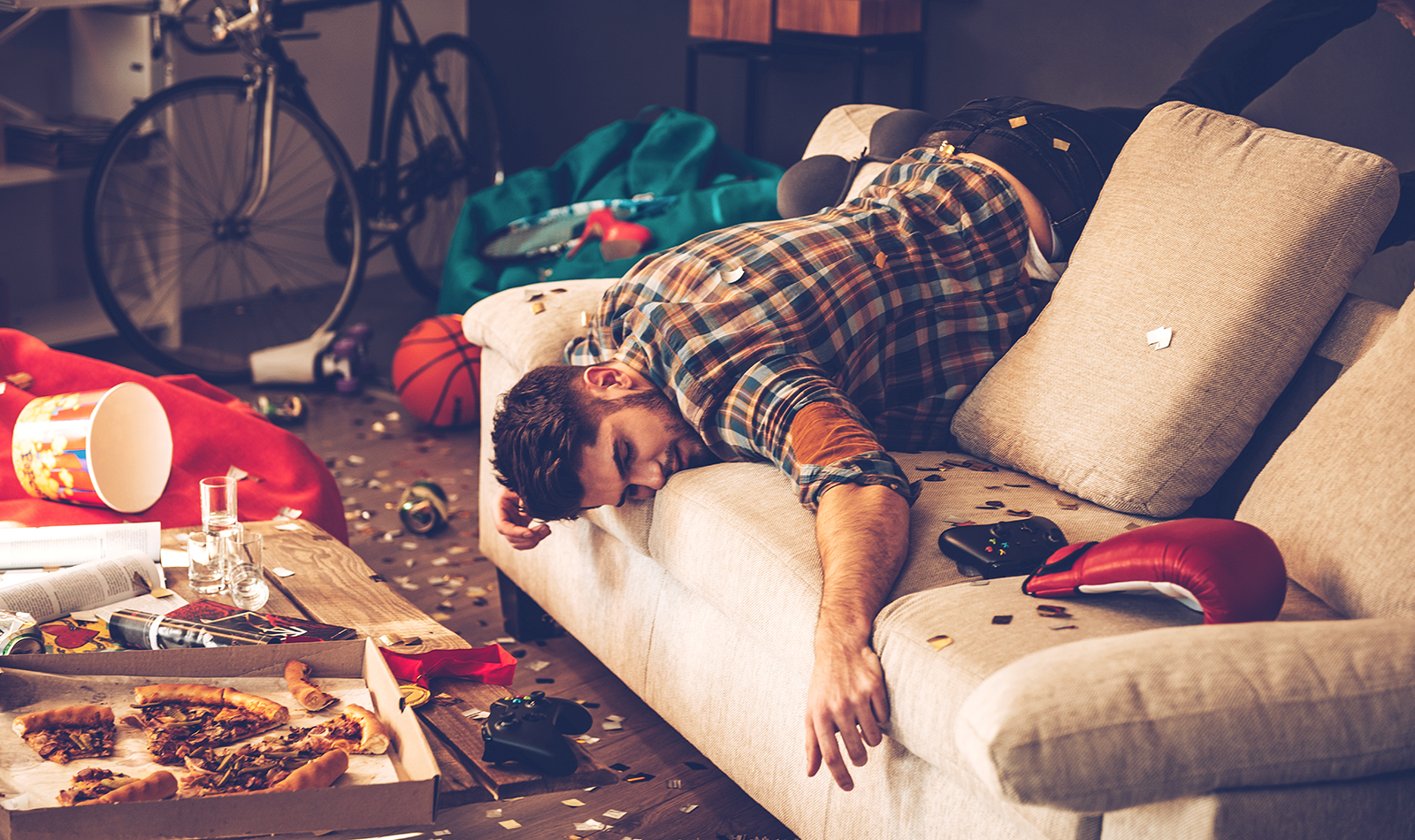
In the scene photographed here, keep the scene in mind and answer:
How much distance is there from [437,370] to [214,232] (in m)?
0.90

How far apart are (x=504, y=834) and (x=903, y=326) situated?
0.93 metres

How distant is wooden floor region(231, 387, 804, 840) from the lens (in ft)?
5.52

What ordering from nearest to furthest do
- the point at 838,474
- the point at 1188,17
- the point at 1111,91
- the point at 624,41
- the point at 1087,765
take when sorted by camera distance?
the point at 1087,765
the point at 838,474
the point at 1188,17
the point at 1111,91
the point at 624,41

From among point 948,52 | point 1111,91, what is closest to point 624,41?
point 948,52

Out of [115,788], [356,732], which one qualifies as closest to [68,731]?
[115,788]

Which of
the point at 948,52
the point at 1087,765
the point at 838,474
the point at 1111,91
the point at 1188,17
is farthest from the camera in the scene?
the point at 948,52

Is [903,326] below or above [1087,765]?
above

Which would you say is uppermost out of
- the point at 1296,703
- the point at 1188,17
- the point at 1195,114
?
the point at 1188,17

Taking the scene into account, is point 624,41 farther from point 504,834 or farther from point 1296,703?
point 1296,703

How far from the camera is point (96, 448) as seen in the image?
1.67 metres

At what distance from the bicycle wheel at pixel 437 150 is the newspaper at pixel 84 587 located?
9.15 ft

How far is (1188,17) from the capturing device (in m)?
2.86

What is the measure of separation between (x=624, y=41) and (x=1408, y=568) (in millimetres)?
3646

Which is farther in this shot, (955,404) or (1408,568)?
(955,404)
